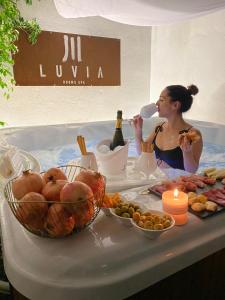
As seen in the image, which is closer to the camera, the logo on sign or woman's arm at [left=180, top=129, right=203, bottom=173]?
woman's arm at [left=180, top=129, right=203, bottom=173]

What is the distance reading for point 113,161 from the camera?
1.24m

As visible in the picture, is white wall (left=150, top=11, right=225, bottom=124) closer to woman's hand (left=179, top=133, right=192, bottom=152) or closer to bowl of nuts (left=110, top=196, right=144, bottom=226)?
woman's hand (left=179, top=133, right=192, bottom=152)

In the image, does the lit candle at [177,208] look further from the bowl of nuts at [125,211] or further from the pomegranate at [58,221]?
the pomegranate at [58,221]

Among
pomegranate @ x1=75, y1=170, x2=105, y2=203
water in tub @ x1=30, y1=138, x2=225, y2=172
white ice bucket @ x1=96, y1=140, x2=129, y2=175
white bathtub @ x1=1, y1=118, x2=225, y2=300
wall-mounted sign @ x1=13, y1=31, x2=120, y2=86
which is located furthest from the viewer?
wall-mounted sign @ x1=13, y1=31, x2=120, y2=86

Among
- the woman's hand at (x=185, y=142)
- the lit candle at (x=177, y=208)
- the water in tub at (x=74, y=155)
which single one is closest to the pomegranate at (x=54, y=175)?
the lit candle at (x=177, y=208)

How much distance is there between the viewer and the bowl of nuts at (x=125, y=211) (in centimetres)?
73

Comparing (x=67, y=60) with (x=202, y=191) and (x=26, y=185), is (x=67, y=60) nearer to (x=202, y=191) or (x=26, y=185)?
(x=202, y=191)

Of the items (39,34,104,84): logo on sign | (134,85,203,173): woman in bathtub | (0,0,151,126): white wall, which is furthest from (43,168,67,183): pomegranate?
(39,34,104,84): logo on sign

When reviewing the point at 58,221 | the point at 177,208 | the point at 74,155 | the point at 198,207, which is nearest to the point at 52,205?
the point at 58,221

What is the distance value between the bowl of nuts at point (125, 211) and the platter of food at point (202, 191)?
0.61 ft

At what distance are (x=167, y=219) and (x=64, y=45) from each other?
10.4 ft

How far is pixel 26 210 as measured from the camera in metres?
0.62

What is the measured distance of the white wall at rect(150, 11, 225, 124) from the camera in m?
3.52

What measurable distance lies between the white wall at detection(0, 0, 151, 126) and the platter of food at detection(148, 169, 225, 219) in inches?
107
